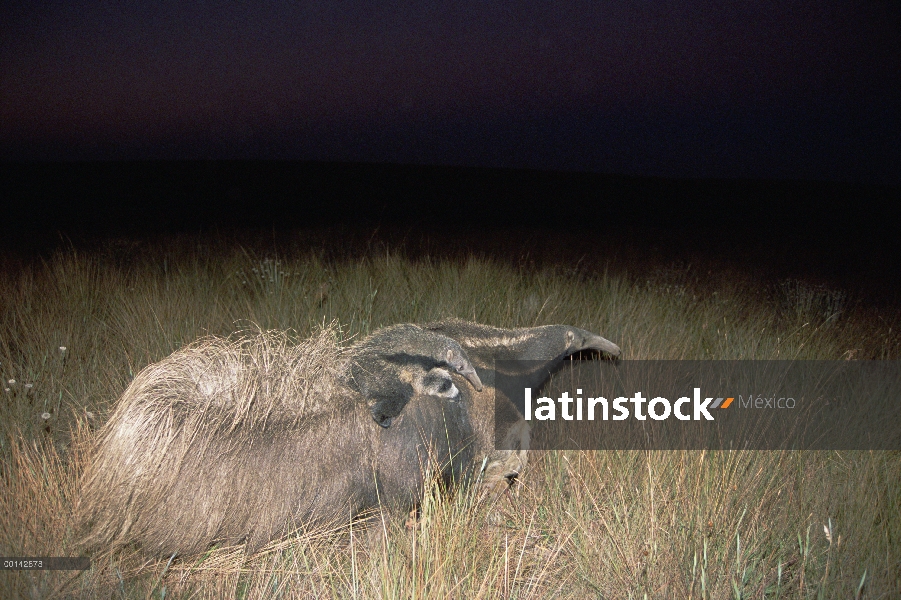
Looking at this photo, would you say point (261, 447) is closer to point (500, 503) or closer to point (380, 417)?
point (380, 417)

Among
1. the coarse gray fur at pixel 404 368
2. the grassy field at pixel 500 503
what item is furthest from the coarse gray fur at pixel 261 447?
the grassy field at pixel 500 503

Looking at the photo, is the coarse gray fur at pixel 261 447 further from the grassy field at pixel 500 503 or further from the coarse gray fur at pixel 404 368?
the grassy field at pixel 500 503

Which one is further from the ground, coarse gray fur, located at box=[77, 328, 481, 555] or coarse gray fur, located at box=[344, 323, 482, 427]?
coarse gray fur, located at box=[344, 323, 482, 427]

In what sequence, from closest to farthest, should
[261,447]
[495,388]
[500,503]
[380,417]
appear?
1. [261,447]
2. [380,417]
3. [495,388]
4. [500,503]

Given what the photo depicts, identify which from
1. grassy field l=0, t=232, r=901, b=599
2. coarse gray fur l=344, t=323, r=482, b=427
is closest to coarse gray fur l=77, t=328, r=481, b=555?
coarse gray fur l=344, t=323, r=482, b=427

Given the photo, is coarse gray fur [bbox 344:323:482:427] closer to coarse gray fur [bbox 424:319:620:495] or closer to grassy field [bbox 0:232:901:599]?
coarse gray fur [bbox 424:319:620:495]

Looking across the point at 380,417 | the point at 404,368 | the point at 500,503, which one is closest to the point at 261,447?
the point at 380,417

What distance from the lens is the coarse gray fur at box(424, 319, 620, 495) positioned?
9.55 feet

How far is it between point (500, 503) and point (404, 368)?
1155 millimetres

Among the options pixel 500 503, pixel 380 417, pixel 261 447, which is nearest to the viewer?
pixel 261 447

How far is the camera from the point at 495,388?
296 centimetres

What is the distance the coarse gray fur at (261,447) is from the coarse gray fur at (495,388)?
0.20 metres

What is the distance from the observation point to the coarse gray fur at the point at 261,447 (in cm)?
224

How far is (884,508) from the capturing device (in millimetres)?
3029
